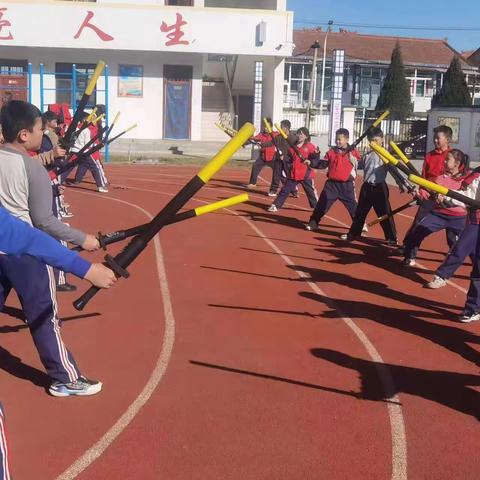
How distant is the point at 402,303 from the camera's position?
734 cm

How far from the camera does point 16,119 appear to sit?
4.33 metres

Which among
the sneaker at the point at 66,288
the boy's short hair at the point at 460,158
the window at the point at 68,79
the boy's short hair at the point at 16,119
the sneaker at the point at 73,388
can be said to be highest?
the window at the point at 68,79

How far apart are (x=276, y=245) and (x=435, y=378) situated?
5178 millimetres

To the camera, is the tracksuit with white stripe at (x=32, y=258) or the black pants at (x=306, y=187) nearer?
the tracksuit with white stripe at (x=32, y=258)

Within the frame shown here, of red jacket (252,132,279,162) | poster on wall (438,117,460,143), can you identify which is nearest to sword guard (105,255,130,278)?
red jacket (252,132,279,162)

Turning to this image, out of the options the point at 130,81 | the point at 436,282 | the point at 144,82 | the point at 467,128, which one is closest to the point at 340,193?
the point at 436,282

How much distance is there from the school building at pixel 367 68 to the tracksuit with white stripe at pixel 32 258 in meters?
40.0

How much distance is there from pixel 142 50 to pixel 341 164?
56.8 ft

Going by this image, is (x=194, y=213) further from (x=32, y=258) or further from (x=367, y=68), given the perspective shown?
(x=367, y=68)

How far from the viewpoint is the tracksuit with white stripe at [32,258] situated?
4301mm

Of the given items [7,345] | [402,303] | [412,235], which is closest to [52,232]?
[7,345]

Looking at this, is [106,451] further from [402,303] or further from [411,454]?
[402,303]

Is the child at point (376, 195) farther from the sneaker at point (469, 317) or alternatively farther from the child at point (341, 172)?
the sneaker at point (469, 317)

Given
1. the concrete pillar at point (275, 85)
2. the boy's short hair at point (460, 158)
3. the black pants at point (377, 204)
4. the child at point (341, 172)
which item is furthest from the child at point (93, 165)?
the concrete pillar at point (275, 85)
